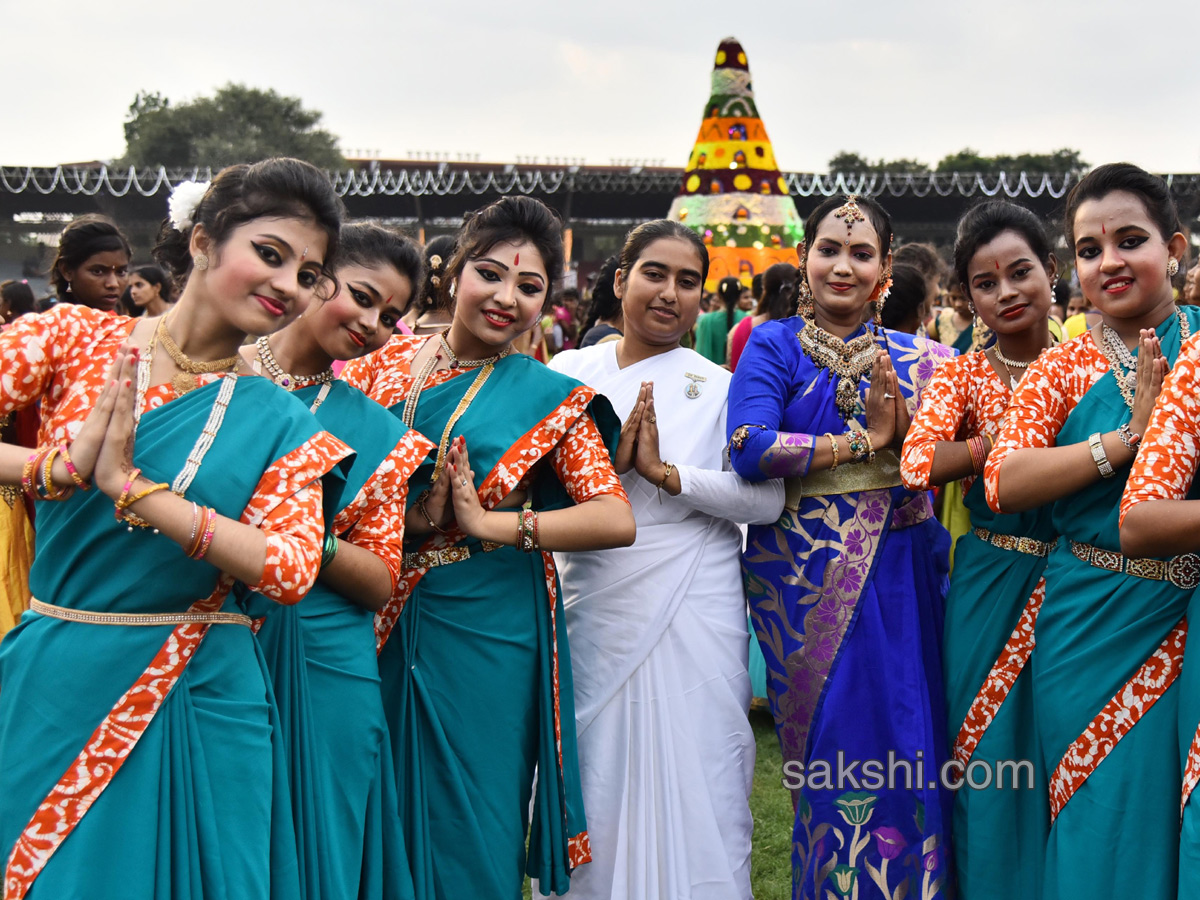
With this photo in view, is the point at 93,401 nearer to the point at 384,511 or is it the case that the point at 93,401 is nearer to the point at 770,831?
the point at 384,511

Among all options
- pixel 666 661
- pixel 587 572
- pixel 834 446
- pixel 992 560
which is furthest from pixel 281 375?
pixel 992 560

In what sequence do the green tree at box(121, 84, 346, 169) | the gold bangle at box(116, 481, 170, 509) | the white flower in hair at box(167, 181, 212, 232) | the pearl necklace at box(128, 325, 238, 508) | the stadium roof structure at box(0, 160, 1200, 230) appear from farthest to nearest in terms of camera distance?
the green tree at box(121, 84, 346, 169), the stadium roof structure at box(0, 160, 1200, 230), the white flower in hair at box(167, 181, 212, 232), the pearl necklace at box(128, 325, 238, 508), the gold bangle at box(116, 481, 170, 509)

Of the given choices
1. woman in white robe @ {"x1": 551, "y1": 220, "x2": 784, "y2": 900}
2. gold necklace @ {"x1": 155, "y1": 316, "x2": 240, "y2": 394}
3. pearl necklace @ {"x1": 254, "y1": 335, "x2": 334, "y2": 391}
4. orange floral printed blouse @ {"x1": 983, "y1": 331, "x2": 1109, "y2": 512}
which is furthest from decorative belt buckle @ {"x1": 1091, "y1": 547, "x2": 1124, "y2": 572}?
gold necklace @ {"x1": 155, "y1": 316, "x2": 240, "y2": 394}

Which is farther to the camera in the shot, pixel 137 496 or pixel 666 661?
pixel 666 661

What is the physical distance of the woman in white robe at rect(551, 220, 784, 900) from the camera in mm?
2896

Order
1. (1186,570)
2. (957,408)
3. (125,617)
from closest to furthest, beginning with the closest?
1. (125,617)
2. (1186,570)
3. (957,408)

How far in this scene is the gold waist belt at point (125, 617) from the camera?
1.86m

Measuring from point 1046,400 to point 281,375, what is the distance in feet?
5.88

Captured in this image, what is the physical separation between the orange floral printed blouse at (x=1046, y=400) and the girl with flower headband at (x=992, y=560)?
0.22m

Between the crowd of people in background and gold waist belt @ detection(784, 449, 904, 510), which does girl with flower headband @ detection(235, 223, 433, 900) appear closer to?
the crowd of people in background

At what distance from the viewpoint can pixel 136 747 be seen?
6.04ft

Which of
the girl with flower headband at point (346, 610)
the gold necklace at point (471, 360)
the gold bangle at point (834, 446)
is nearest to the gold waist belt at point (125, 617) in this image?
the girl with flower headband at point (346, 610)

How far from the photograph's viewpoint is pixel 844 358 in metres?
3.05

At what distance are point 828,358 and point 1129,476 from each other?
3.25 feet
